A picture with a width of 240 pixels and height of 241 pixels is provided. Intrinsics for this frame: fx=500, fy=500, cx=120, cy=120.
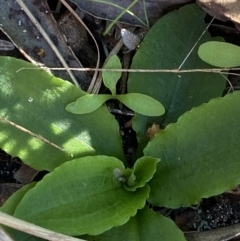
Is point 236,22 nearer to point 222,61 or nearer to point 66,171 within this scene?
point 222,61

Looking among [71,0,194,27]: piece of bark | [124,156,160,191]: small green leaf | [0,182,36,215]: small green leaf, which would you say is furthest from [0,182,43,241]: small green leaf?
[71,0,194,27]: piece of bark

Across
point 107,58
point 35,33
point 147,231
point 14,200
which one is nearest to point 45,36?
point 35,33

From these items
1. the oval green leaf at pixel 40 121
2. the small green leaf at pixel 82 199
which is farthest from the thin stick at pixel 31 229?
the oval green leaf at pixel 40 121

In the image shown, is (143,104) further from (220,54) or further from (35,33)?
(35,33)

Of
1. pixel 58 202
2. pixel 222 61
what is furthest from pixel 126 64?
pixel 58 202

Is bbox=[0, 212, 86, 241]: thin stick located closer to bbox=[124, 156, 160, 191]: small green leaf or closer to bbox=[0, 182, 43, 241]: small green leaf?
bbox=[0, 182, 43, 241]: small green leaf
